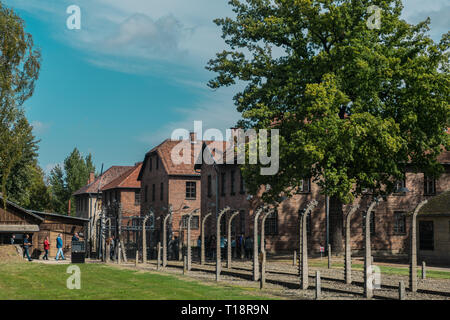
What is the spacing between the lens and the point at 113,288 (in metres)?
20.7

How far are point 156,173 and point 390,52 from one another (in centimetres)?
3676

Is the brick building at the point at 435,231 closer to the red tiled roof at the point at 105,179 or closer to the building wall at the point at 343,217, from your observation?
the building wall at the point at 343,217

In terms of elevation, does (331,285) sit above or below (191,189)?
below

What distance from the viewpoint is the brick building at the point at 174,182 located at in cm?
6312

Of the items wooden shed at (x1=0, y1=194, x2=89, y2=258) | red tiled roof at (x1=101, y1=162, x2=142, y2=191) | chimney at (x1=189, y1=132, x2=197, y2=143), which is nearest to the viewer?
wooden shed at (x1=0, y1=194, x2=89, y2=258)

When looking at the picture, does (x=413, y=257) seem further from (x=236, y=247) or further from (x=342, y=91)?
(x=236, y=247)

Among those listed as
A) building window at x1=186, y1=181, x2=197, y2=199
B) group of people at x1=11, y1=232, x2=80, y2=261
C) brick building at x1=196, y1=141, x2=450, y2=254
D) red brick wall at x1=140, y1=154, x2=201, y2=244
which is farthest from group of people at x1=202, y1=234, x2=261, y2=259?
building window at x1=186, y1=181, x2=197, y2=199

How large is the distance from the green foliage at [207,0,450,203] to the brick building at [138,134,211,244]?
83.5ft

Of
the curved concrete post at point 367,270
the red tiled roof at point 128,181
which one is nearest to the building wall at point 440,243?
the curved concrete post at point 367,270

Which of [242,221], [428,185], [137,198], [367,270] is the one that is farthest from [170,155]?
[367,270]

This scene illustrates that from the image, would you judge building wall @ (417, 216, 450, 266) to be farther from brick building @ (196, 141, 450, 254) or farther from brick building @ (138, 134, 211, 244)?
brick building @ (138, 134, 211, 244)

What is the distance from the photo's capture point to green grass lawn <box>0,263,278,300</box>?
18234 mm

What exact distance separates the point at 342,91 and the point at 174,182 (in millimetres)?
31225
